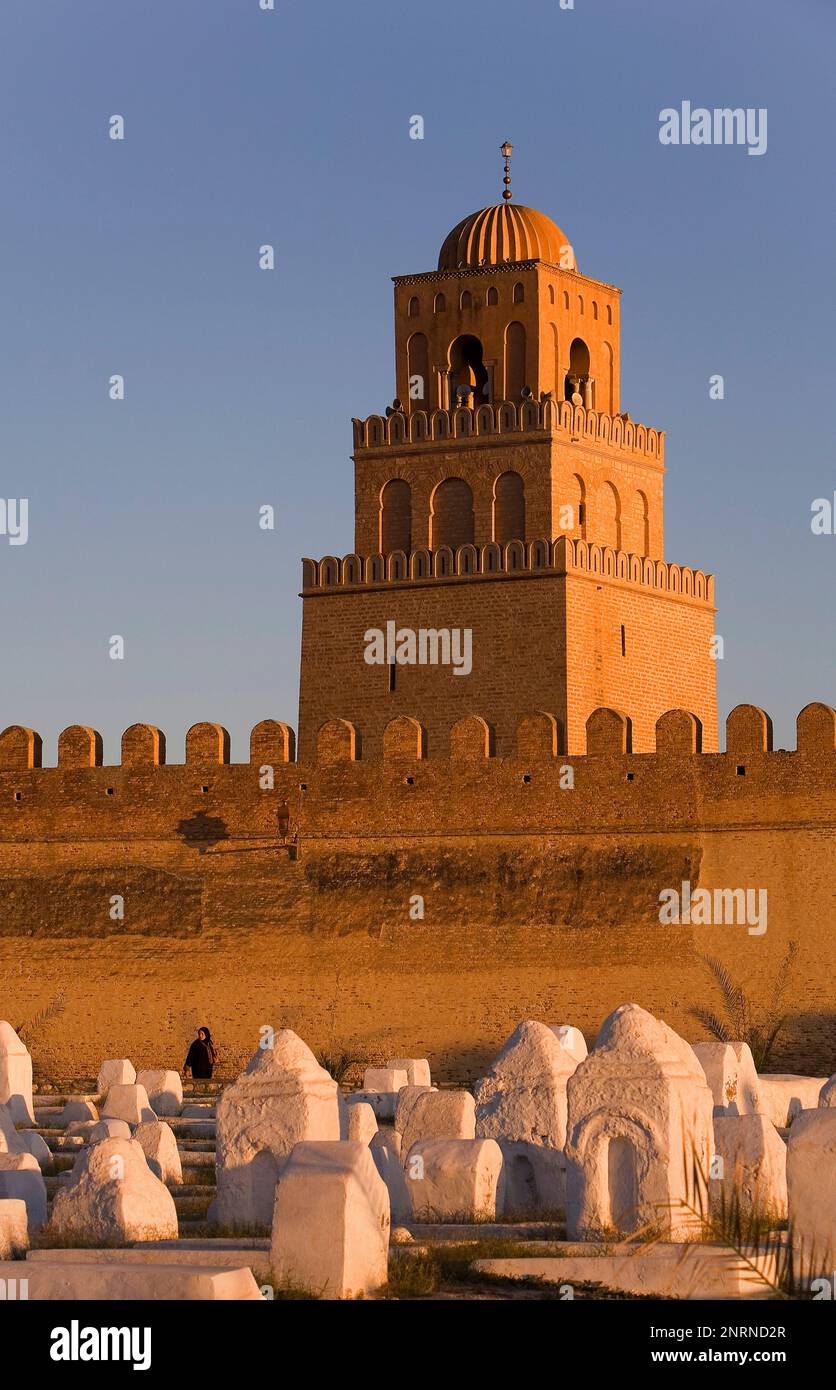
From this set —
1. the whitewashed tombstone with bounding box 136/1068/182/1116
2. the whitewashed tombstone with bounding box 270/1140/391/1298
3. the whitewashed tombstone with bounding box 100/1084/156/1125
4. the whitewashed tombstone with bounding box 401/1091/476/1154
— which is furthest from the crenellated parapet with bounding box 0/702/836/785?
the whitewashed tombstone with bounding box 270/1140/391/1298

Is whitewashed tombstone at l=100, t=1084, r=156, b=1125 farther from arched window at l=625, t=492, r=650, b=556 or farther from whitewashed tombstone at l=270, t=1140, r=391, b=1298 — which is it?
arched window at l=625, t=492, r=650, b=556

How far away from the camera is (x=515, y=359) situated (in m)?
33.5

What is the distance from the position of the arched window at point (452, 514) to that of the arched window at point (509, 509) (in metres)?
0.38

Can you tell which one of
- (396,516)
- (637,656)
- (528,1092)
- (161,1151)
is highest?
(396,516)

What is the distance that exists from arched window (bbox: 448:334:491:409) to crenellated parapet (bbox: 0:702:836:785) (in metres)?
5.48

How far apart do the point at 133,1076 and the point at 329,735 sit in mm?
4682

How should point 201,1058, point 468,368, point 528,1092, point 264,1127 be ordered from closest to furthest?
point 264,1127
point 528,1092
point 201,1058
point 468,368

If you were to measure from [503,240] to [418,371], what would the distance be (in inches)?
75.1

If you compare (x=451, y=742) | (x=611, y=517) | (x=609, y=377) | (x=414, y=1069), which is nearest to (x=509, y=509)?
(x=611, y=517)

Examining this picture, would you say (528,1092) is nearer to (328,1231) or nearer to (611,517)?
(328,1231)

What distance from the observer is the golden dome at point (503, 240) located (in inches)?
1329

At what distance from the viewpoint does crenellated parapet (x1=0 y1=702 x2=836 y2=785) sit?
2595 centimetres
